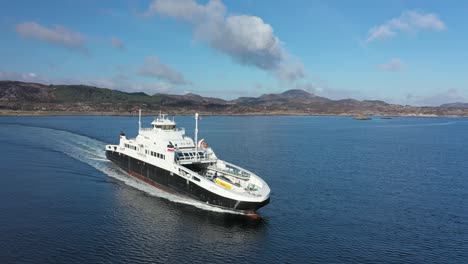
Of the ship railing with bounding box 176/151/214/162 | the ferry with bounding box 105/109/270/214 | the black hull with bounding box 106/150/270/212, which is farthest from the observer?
the ship railing with bounding box 176/151/214/162

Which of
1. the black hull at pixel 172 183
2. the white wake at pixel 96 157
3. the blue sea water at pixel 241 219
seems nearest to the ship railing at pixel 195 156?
the black hull at pixel 172 183

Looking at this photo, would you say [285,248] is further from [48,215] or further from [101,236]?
[48,215]

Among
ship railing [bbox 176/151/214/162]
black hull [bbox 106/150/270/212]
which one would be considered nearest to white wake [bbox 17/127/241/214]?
black hull [bbox 106/150/270/212]

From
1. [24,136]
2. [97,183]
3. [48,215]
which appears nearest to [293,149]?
[97,183]

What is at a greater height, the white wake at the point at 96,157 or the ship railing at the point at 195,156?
the ship railing at the point at 195,156

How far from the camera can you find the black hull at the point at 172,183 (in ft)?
A: 136

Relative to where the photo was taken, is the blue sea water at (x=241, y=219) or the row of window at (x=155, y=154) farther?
the row of window at (x=155, y=154)

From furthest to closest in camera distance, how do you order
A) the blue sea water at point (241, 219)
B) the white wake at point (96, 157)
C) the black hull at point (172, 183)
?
the white wake at point (96, 157) → the black hull at point (172, 183) → the blue sea water at point (241, 219)

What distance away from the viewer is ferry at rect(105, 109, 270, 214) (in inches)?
1652

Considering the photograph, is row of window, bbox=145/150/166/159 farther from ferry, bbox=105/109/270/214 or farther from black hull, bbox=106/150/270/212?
black hull, bbox=106/150/270/212

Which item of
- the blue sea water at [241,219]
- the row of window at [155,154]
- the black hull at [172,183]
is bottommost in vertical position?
the blue sea water at [241,219]

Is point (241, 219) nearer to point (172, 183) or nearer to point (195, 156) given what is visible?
point (172, 183)

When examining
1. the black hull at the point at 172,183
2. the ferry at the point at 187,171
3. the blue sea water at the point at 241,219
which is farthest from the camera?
the ferry at the point at 187,171

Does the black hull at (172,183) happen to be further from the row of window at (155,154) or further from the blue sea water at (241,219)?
the row of window at (155,154)
